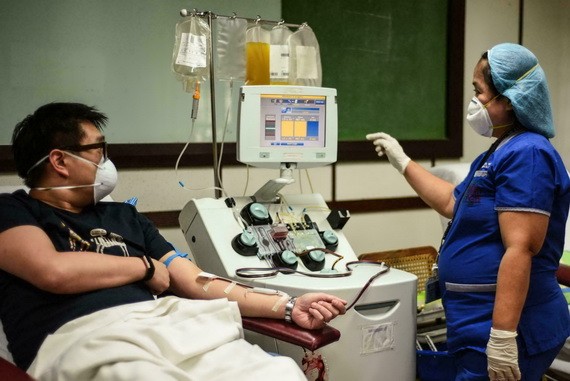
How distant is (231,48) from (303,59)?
30 cm

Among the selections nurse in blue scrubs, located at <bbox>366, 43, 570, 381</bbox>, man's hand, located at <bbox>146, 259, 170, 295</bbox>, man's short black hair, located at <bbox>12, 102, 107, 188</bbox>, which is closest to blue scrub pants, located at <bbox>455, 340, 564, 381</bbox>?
nurse in blue scrubs, located at <bbox>366, 43, 570, 381</bbox>

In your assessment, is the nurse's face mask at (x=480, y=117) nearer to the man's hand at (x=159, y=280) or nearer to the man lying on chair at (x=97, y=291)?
the man lying on chair at (x=97, y=291)

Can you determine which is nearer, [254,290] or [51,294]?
[51,294]

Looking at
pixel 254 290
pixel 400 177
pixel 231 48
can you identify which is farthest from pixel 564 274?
pixel 231 48

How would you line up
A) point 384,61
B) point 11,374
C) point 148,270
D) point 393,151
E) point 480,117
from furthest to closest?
1. point 384,61
2. point 393,151
3. point 480,117
4. point 148,270
5. point 11,374

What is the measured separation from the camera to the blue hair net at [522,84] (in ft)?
5.54

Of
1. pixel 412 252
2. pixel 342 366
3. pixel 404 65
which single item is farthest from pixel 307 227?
pixel 404 65

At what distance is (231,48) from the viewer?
235 centimetres

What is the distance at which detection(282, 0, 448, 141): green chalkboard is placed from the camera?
3.18 meters

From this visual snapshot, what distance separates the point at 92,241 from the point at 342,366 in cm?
90

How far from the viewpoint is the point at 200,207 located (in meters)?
2.16

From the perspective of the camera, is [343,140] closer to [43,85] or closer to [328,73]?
[328,73]

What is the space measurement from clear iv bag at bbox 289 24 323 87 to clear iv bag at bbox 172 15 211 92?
36 centimetres

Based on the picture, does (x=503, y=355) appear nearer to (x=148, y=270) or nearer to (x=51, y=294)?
(x=148, y=270)
